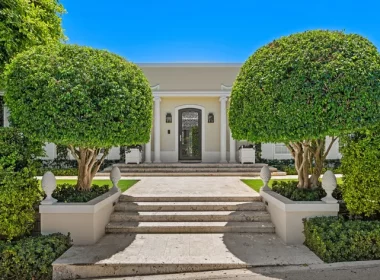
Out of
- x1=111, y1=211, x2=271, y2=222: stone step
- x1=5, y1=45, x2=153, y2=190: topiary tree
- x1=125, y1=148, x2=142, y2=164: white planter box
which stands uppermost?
x1=5, y1=45, x2=153, y2=190: topiary tree

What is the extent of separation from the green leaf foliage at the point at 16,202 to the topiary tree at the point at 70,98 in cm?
73

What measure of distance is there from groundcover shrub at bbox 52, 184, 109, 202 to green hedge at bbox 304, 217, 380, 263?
4.25 metres

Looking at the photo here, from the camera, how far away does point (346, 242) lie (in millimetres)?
4223

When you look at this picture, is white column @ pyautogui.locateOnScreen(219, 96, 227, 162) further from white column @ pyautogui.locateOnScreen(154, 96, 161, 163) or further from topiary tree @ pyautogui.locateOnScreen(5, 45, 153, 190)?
topiary tree @ pyautogui.locateOnScreen(5, 45, 153, 190)

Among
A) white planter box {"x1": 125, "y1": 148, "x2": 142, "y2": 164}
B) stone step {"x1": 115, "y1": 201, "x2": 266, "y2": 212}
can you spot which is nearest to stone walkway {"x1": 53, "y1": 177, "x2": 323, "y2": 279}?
stone step {"x1": 115, "y1": 201, "x2": 266, "y2": 212}

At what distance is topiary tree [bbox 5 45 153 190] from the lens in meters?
4.47

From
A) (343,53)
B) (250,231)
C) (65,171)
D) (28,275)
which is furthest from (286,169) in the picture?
(28,275)

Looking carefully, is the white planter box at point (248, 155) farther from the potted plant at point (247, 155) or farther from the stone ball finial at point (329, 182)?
the stone ball finial at point (329, 182)

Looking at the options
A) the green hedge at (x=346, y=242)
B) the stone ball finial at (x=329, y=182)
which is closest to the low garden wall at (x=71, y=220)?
the green hedge at (x=346, y=242)

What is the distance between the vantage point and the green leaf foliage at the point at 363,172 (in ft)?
14.6

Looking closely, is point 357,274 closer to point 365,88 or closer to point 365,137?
point 365,137

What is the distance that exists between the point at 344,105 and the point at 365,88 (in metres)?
0.40

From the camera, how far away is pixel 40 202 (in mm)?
5238

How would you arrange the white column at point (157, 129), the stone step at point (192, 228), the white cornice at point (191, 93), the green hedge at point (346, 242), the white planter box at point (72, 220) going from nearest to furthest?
the green hedge at point (346, 242) < the white planter box at point (72, 220) < the stone step at point (192, 228) < the white cornice at point (191, 93) < the white column at point (157, 129)
